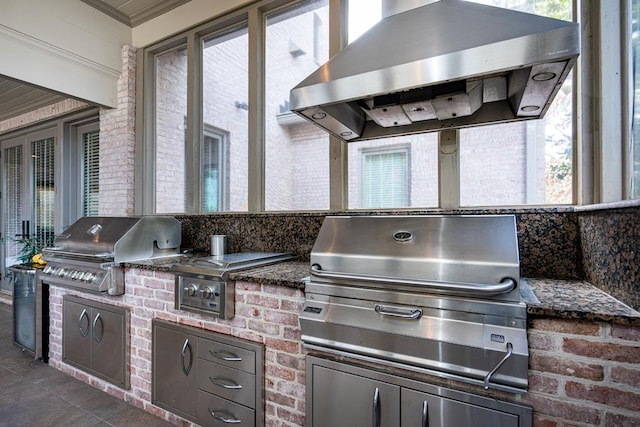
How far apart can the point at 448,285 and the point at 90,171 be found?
4407mm

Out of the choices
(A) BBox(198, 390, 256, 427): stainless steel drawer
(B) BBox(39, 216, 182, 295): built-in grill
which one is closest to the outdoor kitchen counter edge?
(A) BBox(198, 390, 256, 427): stainless steel drawer

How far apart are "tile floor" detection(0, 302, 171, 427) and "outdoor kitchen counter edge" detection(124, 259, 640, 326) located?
1223 millimetres

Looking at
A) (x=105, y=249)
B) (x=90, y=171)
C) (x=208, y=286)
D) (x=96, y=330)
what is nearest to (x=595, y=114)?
(x=208, y=286)

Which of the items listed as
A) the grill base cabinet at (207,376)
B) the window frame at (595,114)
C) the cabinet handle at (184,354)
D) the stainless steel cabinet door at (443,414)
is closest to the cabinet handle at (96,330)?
the grill base cabinet at (207,376)

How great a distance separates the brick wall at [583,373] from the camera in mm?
938

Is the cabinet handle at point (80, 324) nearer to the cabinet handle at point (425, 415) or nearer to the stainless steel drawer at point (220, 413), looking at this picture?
the stainless steel drawer at point (220, 413)

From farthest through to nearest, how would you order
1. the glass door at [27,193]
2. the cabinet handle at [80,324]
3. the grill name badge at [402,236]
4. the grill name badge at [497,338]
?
the glass door at [27,193]
the cabinet handle at [80,324]
the grill name badge at [402,236]
the grill name badge at [497,338]

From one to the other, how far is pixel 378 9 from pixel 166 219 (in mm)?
2237

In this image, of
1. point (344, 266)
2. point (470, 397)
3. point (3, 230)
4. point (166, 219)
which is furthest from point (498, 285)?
point (3, 230)

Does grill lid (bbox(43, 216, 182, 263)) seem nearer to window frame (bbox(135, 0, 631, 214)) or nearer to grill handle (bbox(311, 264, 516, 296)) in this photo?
window frame (bbox(135, 0, 631, 214))

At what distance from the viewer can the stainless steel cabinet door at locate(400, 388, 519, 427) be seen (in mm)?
Result: 1085

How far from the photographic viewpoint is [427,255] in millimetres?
1304

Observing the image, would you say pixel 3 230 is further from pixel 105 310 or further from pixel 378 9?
pixel 378 9

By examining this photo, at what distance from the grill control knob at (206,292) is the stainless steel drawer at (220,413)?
0.54 metres
